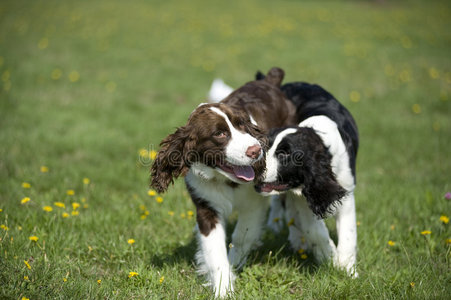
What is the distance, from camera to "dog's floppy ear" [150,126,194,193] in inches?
124

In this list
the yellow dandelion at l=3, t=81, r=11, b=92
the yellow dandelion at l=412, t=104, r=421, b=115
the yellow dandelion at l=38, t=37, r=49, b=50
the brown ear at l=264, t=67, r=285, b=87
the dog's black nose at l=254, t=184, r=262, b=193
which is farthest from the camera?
the yellow dandelion at l=38, t=37, r=49, b=50

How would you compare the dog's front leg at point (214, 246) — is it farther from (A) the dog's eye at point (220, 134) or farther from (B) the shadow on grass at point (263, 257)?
(A) the dog's eye at point (220, 134)

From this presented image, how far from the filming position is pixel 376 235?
3.86 meters

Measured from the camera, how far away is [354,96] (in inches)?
319

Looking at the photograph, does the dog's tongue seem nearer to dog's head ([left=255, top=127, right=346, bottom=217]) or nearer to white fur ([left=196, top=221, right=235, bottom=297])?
dog's head ([left=255, top=127, right=346, bottom=217])

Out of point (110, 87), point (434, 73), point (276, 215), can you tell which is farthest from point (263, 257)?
point (434, 73)

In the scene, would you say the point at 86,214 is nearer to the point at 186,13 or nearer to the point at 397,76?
the point at 397,76

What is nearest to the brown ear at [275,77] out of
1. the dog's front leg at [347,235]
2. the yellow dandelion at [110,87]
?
the dog's front leg at [347,235]

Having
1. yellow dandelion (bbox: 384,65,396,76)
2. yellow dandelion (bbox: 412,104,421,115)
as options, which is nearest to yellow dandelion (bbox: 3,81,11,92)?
yellow dandelion (bbox: 412,104,421,115)

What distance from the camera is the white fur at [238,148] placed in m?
2.83

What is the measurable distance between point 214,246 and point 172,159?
0.70 meters

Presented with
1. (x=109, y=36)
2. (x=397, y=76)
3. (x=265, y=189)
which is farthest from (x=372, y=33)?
(x=265, y=189)

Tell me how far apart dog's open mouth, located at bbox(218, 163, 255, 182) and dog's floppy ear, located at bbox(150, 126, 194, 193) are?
0.30 metres

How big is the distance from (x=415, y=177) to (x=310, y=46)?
23.4ft
